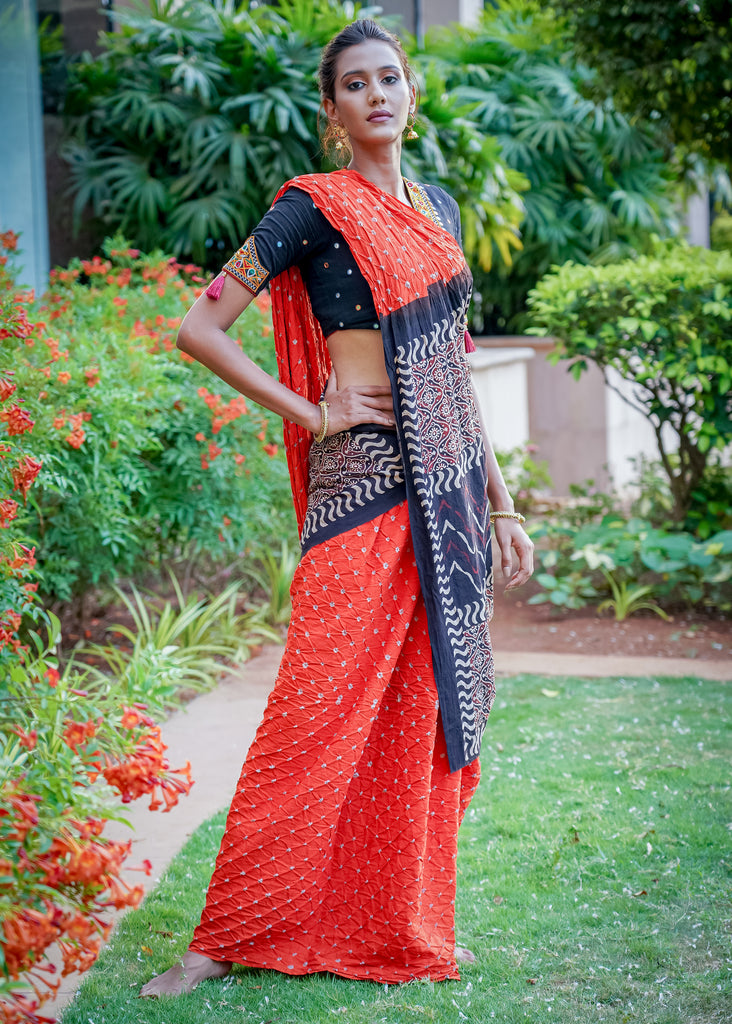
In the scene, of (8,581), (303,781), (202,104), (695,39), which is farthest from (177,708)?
(202,104)

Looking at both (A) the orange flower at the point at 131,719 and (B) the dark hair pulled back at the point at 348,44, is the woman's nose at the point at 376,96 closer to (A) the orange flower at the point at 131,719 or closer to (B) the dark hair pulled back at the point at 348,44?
(B) the dark hair pulled back at the point at 348,44

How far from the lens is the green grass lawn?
2.19m

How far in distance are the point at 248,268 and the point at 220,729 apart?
240cm

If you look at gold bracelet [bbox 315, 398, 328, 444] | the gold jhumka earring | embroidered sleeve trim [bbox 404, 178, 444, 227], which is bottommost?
gold bracelet [bbox 315, 398, 328, 444]

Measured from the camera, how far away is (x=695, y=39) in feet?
17.0

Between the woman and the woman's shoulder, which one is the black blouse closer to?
the woman

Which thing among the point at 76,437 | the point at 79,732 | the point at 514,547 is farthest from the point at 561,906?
the point at 76,437

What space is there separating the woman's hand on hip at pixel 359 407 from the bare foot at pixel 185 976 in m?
1.20

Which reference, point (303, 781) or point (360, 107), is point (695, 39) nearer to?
point (360, 107)

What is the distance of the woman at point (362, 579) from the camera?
2.20 meters

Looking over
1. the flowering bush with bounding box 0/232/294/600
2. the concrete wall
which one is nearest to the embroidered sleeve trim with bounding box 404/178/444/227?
the flowering bush with bounding box 0/232/294/600

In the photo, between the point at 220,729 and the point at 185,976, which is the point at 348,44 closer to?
the point at 185,976

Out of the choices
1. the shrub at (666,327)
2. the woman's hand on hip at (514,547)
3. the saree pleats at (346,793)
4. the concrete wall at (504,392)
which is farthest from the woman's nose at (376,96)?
the concrete wall at (504,392)

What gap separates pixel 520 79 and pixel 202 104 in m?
4.08
